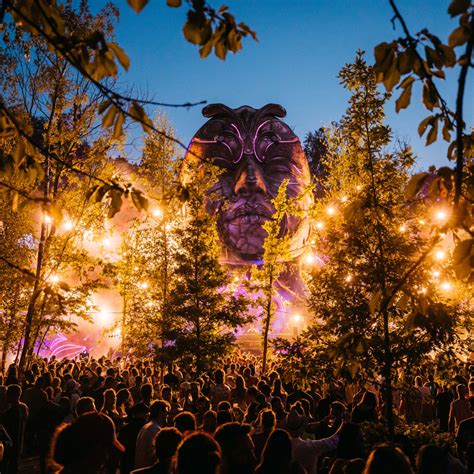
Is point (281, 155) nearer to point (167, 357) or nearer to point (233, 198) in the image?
point (233, 198)

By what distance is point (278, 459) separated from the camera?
398cm

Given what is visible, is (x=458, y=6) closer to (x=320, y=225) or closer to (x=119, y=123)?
(x=119, y=123)

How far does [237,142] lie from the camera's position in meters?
35.9

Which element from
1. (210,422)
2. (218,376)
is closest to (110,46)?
(210,422)

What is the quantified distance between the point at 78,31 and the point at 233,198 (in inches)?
864

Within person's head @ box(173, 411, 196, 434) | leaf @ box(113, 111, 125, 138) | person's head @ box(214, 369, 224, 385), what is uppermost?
leaf @ box(113, 111, 125, 138)

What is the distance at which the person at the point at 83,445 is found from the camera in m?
3.69

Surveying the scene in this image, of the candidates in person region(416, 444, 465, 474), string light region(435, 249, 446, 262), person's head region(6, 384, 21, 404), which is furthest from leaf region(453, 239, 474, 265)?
person's head region(6, 384, 21, 404)

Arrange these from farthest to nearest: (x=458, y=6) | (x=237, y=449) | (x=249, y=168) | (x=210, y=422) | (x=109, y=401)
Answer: (x=249, y=168)
(x=109, y=401)
(x=210, y=422)
(x=237, y=449)
(x=458, y=6)

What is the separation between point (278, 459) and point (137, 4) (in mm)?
3799

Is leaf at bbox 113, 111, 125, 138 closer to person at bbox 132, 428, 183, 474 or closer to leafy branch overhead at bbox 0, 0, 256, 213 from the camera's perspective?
leafy branch overhead at bbox 0, 0, 256, 213

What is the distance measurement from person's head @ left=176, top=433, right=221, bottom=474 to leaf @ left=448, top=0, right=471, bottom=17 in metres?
3.20

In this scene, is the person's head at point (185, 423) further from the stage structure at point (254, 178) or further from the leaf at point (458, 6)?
the stage structure at point (254, 178)

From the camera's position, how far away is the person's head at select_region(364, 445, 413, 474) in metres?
3.08
